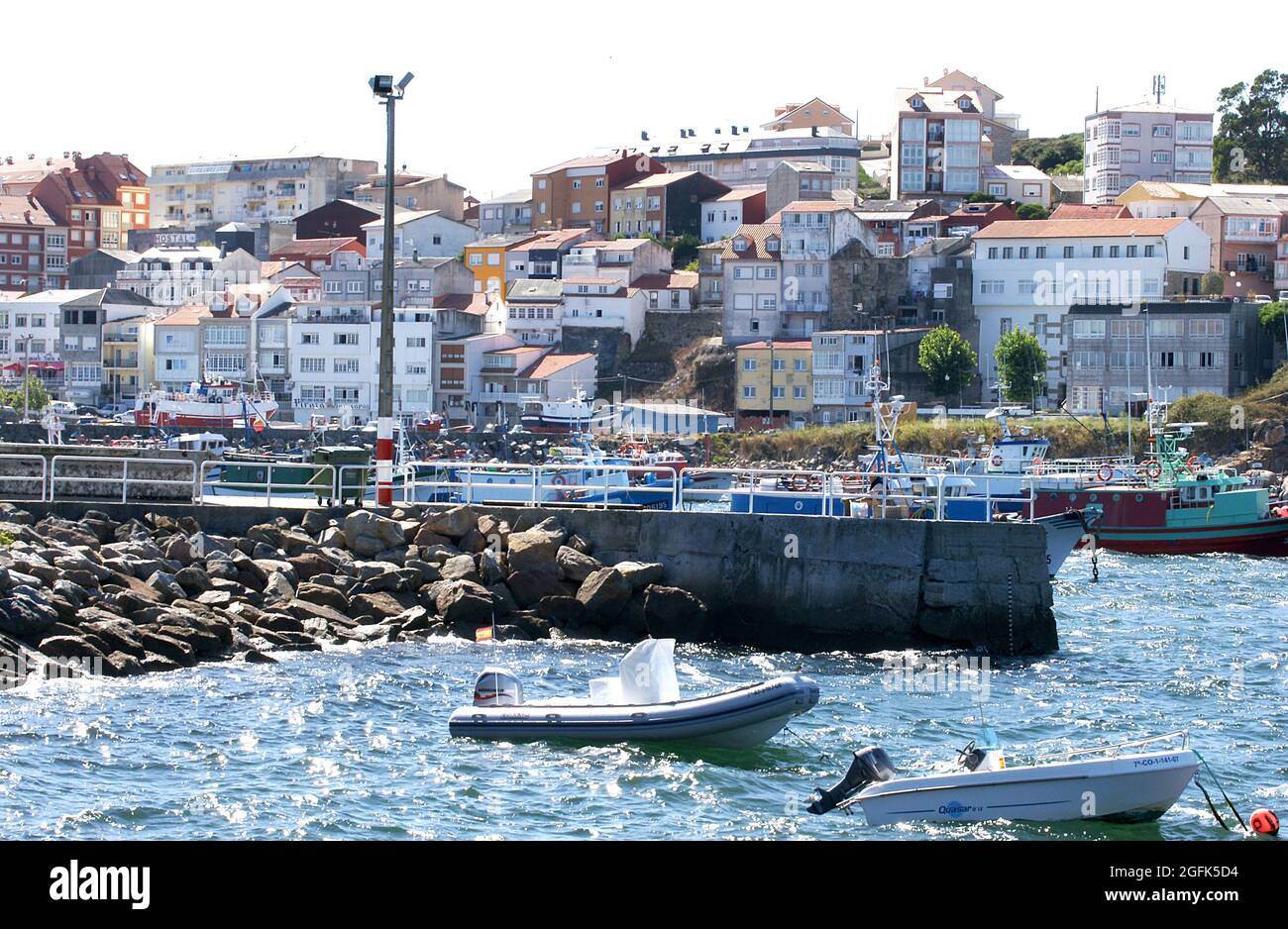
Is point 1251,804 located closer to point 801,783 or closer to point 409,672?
point 801,783

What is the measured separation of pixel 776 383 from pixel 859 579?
2508 inches

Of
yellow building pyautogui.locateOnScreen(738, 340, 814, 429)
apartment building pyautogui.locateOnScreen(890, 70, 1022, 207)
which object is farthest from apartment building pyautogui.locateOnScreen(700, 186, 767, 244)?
yellow building pyautogui.locateOnScreen(738, 340, 814, 429)

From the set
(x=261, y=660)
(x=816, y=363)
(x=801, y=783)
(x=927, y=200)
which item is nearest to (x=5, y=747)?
(x=261, y=660)

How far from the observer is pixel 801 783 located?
655 inches

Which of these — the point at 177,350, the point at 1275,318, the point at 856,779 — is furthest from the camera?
the point at 177,350

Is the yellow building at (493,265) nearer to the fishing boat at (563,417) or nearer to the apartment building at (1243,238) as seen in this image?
the fishing boat at (563,417)

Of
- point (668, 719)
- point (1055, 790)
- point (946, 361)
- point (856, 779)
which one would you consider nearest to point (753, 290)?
point (946, 361)

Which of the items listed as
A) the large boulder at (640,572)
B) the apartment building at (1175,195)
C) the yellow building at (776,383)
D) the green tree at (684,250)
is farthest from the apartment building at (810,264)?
the large boulder at (640,572)

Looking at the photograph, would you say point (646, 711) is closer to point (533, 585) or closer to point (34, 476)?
point (533, 585)

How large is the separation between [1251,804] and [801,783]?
415cm

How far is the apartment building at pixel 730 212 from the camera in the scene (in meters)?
106

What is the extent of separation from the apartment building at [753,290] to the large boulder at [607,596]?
67.9 meters

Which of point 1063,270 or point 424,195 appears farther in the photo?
point 424,195

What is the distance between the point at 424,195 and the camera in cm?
11900
